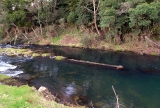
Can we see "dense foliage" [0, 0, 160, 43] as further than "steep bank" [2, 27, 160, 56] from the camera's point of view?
No

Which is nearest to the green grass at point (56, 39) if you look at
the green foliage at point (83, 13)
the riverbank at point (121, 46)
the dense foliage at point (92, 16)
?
the riverbank at point (121, 46)

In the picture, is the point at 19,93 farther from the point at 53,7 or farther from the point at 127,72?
the point at 53,7

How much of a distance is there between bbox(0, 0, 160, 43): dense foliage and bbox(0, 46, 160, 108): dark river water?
6.47 meters

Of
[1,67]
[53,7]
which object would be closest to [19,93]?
[1,67]

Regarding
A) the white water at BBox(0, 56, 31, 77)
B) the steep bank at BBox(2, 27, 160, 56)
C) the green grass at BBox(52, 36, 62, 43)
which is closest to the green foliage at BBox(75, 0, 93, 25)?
the steep bank at BBox(2, 27, 160, 56)

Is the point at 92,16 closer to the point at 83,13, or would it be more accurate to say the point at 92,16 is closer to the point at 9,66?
the point at 83,13

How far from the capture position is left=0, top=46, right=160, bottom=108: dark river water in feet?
57.1

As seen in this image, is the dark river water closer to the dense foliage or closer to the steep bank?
the steep bank

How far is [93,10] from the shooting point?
45.2 meters

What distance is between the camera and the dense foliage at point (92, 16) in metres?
33.8

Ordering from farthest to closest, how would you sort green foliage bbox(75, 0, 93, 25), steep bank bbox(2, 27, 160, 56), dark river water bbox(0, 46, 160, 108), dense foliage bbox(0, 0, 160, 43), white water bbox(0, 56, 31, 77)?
1. green foliage bbox(75, 0, 93, 25)
2. steep bank bbox(2, 27, 160, 56)
3. dense foliage bbox(0, 0, 160, 43)
4. white water bbox(0, 56, 31, 77)
5. dark river water bbox(0, 46, 160, 108)

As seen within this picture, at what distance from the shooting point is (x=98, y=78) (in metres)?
23.0

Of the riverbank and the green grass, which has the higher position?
the green grass

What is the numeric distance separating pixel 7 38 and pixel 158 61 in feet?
131
